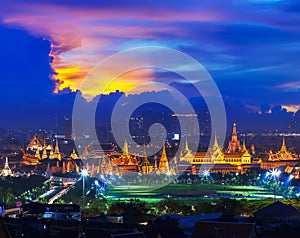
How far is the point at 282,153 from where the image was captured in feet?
202

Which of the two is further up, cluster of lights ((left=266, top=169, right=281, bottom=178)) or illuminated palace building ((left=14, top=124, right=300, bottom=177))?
illuminated palace building ((left=14, top=124, right=300, bottom=177))

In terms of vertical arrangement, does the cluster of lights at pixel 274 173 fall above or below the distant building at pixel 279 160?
below

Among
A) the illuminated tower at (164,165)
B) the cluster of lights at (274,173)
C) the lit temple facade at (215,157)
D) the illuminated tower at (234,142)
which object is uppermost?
the illuminated tower at (234,142)

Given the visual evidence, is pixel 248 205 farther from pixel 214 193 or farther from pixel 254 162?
pixel 254 162

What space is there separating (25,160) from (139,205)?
39849mm

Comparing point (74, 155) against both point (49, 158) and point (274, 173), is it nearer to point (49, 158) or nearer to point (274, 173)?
point (49, 158)

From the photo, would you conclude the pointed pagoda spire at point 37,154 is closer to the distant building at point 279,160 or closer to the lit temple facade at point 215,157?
the lit temple facade at point 215,157

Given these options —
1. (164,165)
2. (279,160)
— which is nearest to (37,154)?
(164,165)

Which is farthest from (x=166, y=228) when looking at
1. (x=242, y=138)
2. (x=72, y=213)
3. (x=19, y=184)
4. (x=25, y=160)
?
(x=242, y=138)

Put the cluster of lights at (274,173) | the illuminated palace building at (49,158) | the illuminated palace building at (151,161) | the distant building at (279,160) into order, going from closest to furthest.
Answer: the cluster of lights at (274,173), the illuminated palace building at (151,161), the illuminated palace building at (49,158), the distant building at (279,160)

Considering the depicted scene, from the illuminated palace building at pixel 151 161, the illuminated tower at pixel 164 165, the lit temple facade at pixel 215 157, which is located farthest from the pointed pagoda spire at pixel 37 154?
the illuminated tower at pixel 164 165

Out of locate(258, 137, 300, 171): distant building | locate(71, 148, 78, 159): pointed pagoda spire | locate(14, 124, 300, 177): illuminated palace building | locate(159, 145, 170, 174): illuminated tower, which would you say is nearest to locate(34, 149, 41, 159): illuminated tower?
locate(14, 124, 300, 177): illuminated palace building

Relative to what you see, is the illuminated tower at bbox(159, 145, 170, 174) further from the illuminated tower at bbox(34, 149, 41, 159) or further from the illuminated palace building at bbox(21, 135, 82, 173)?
the illuminated tower at bbox(34, 149, 41, 159)

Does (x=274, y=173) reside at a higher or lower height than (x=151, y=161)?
lower
